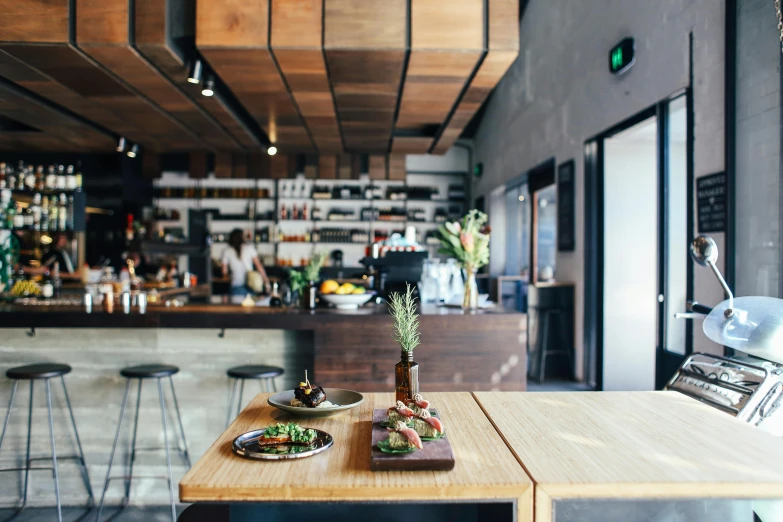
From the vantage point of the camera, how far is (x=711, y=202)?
354 centimetres

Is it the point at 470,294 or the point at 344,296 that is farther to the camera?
the point at 470,294

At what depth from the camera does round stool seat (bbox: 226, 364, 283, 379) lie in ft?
10.1

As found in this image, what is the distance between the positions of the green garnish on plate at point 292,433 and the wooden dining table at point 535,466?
0.07m

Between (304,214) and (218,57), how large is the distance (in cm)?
496

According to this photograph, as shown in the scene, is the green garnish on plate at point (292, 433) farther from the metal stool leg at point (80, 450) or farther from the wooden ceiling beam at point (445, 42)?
the wooden ceiling beam at point (445, 42)

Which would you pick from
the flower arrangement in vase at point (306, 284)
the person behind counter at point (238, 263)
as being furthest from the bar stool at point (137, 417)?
the person behind counter at point (238, 263)

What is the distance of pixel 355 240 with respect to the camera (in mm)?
9117

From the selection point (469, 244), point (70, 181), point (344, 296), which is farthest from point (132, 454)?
point (70, 181)

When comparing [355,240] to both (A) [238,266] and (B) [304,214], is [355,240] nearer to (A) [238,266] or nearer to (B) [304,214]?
(B) [304,214]

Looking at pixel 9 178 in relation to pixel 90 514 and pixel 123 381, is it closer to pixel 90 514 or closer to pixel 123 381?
pixel 123 381

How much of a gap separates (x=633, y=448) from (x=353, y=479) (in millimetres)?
679

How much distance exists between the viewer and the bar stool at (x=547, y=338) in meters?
6.02

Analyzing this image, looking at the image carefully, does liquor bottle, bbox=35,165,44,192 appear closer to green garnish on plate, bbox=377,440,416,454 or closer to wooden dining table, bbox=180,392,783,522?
wooden dining table, bbox=180,392,783,522

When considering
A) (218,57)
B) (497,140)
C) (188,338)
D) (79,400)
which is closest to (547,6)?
(497,140)
